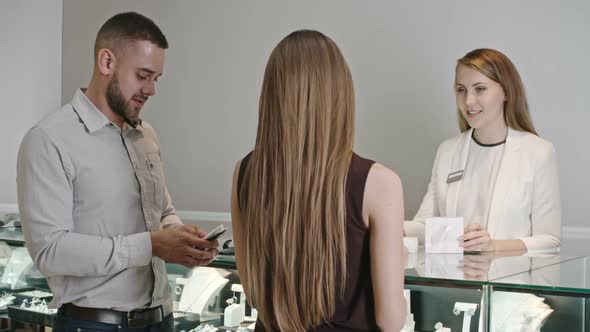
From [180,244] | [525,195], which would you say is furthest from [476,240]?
[180,244]

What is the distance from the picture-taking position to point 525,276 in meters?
2.00

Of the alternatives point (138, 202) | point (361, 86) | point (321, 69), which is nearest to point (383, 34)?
point (361, 86)

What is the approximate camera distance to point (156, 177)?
7.93 feet

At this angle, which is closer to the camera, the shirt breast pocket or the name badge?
the shirt breast pocket

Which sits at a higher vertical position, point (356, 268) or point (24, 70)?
point (24, 70)

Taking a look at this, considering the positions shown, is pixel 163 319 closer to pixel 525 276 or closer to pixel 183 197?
pixel 525 276

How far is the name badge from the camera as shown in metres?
3.56

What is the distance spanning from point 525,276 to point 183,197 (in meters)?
3.91

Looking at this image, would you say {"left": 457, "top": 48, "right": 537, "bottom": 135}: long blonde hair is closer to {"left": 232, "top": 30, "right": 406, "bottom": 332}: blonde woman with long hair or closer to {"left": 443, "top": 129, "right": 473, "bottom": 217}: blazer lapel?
{"left": 443, "top": 129, "right": 473, "bottom": 217}: blazer lapel

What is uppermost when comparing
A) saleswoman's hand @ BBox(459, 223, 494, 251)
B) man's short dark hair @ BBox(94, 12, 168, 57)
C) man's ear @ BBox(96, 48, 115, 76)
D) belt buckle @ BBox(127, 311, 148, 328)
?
man's short dark hair @ BBox(94, 12, 168, 57)

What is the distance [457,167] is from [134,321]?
6.39 feet

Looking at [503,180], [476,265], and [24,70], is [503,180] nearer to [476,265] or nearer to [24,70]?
[476,265]

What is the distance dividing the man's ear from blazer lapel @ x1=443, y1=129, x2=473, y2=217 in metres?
1.90

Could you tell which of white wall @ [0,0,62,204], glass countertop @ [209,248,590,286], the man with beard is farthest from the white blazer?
white wall @ [0,0,62,204]
